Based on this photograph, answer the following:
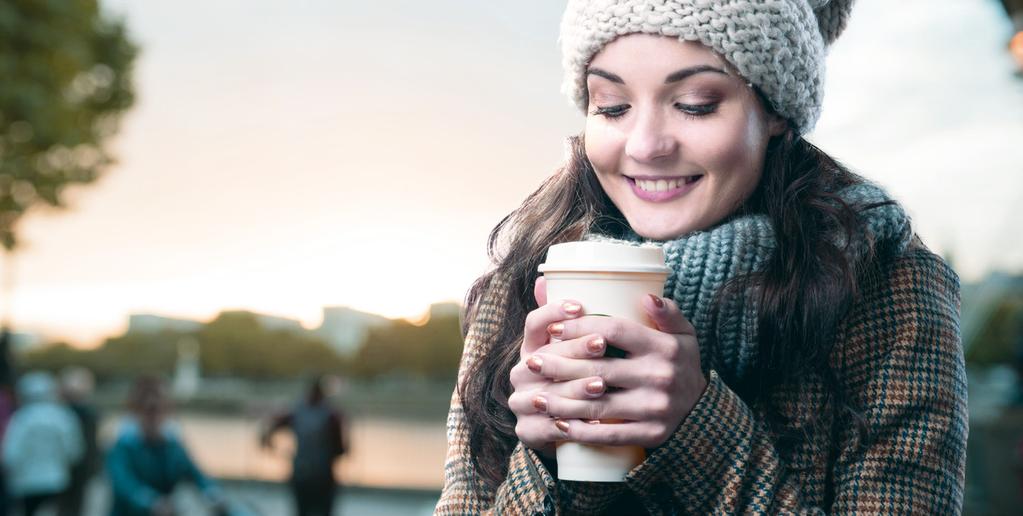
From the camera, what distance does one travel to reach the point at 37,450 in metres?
8.89

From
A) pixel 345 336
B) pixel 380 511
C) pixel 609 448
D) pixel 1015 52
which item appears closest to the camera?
pixel 609 448

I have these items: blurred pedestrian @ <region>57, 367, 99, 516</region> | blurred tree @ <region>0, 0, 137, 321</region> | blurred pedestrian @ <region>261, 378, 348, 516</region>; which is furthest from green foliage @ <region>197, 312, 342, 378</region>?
blurred pedestrian @ <region>261, 378, 348, 516</region>

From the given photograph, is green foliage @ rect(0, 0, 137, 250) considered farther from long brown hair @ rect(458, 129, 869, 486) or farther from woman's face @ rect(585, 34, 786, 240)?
woman's face @ rect(585, 34, 786, 240)

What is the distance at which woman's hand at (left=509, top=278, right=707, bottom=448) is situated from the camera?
1.13m

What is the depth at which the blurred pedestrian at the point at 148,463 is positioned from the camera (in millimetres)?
5973

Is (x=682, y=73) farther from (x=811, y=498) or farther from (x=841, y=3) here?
(x=811, y=498)

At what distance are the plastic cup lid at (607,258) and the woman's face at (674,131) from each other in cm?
22

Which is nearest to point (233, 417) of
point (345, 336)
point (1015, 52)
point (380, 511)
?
point (345, 336)

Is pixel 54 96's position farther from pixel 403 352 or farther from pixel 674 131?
pixel 403 352

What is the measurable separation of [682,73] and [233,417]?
116ft

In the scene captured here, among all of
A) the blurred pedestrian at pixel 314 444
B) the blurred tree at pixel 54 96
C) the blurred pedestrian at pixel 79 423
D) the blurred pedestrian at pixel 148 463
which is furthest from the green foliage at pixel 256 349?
the blurred pedestrian at pixel 148 463

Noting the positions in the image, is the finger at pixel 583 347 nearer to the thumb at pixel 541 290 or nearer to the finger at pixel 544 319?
the finger at pixel 544 319

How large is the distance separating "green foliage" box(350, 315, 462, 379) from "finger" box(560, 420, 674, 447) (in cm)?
3003

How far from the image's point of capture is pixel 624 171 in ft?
4.68
